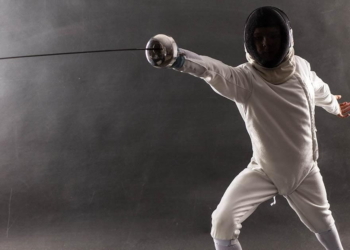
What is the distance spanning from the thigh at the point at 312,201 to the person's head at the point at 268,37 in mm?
475

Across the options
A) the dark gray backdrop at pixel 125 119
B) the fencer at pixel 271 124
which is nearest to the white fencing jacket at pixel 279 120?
the fencer at pixel 271 124

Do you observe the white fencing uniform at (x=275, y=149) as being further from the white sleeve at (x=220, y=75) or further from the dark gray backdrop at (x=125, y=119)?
the dark gray backdrop at (x=125, y=119)

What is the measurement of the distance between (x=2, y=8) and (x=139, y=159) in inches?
51.9

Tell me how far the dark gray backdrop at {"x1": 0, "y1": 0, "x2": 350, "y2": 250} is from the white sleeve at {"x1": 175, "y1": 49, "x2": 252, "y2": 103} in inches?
45.5

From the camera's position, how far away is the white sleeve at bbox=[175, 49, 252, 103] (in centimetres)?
148

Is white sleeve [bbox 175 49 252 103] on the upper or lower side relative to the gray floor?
upper

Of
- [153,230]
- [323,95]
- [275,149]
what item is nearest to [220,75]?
[275,149]

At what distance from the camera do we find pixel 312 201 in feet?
5.81

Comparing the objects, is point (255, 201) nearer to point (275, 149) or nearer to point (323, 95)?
point (275, 149)

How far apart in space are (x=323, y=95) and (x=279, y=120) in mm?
391

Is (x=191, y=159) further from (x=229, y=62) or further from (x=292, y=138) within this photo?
(x=292, y=138)

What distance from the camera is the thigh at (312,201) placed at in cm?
176

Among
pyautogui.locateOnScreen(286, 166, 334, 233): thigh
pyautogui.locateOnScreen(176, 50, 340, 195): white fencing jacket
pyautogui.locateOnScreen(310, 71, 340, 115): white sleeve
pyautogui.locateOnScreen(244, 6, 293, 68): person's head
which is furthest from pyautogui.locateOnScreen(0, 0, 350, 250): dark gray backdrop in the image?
pyautogui.locateOnScreen(244, 6, 293, 68): person's head

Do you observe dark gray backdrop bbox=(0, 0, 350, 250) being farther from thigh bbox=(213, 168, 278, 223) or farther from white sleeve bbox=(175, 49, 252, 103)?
white sleeve bbox=(175, 49, 252, 103)
